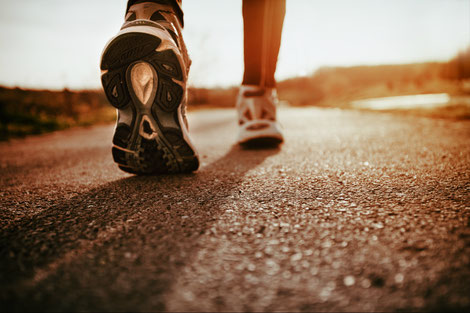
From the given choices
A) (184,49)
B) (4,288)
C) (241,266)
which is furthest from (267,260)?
(184,49)

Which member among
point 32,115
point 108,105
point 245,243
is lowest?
point 245,243

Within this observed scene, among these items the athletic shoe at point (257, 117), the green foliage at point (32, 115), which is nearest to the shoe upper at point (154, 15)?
the athletic shoe at point (257, 117)

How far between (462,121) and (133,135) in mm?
2497

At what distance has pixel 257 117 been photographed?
5.08 ft

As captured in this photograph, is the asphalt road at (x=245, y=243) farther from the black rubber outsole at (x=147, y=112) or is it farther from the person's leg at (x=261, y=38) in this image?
the person's leg at (x=261, y=38)

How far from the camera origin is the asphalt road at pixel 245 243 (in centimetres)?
35

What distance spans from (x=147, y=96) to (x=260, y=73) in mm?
801

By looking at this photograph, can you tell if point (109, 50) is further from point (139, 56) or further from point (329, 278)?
point (329, 278)

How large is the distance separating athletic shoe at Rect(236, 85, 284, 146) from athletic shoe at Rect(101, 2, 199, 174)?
23.4 inches

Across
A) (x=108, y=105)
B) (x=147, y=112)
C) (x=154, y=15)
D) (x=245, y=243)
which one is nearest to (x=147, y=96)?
(x=147, y=112)

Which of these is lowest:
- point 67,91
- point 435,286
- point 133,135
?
point 435,286

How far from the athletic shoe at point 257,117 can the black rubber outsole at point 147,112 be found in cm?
60

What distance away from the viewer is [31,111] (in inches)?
183

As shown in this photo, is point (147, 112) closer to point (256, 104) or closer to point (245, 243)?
point (245, 243)
